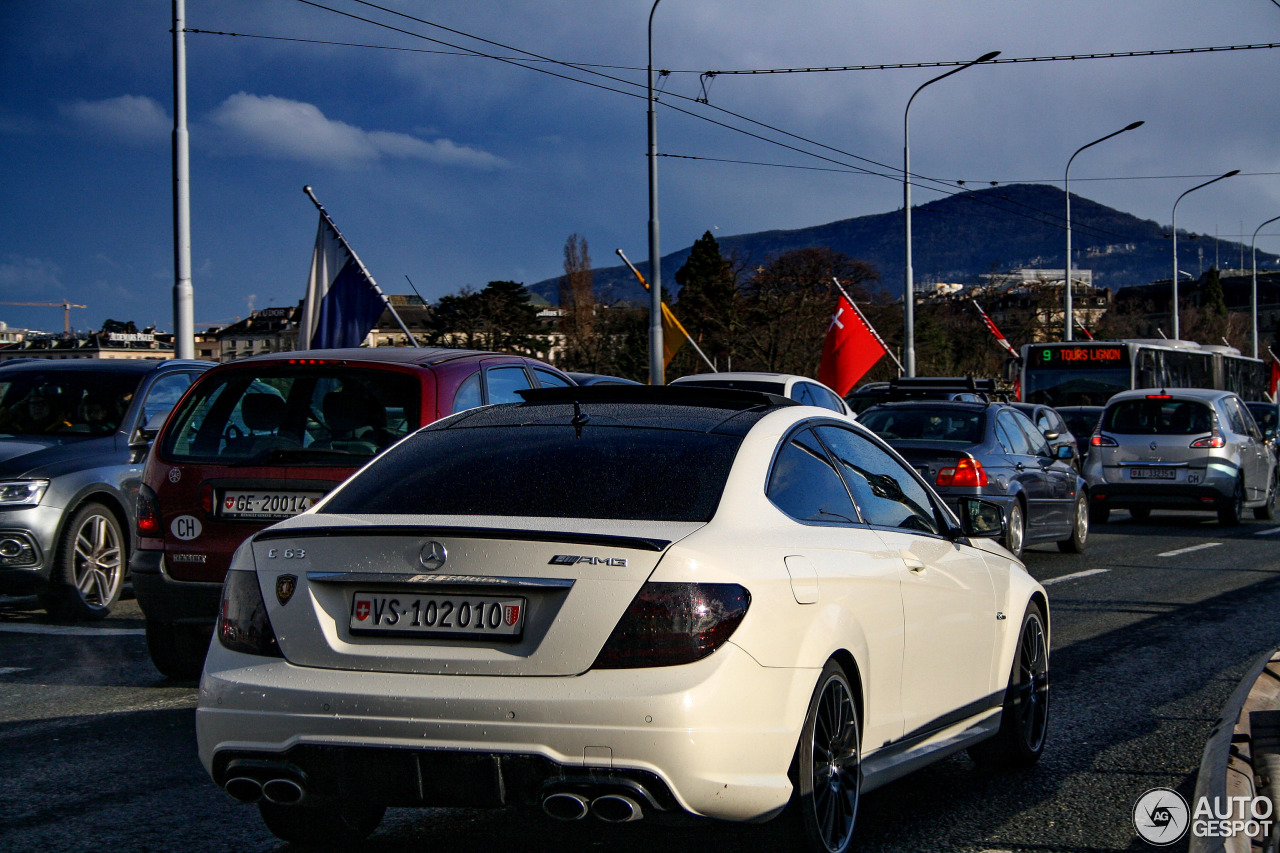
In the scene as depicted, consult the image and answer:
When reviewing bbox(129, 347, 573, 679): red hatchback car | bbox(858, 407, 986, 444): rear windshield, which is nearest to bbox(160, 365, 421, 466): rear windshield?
bbox(129, 347, 573, 679): red hatchback car

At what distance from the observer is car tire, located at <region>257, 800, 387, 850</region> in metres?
4.45

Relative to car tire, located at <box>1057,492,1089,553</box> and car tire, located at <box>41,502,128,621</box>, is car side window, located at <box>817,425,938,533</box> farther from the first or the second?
car tire, located at <box>1057,492,1089,553</box>

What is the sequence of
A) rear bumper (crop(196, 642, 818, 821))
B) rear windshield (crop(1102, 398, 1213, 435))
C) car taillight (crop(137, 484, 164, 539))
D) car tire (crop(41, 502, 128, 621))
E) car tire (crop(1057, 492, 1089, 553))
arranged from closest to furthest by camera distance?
rear bumper (crop(196, 642, 818, 821)) < car taillight (crop(137, 484, 164, 539)) < car tire (crop(41, 502, 128, 621)) < car tire (crop(1057, 492, 1089, 553)) < rear windshield (crop(1102, 398, 1213, 435))

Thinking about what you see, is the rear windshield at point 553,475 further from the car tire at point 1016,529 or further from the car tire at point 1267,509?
the car tire at point 1267,509

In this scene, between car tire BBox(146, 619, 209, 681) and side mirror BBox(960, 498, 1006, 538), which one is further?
car tire BBox(146, 619, 209, 681)

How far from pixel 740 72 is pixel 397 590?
24.2 metres

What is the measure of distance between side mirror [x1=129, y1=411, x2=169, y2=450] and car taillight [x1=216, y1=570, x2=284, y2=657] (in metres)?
4.28

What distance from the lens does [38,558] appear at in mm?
9523

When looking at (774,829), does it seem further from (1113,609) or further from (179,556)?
(1113,609)

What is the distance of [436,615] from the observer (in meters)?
3.80

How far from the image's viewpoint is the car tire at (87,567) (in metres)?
9.70

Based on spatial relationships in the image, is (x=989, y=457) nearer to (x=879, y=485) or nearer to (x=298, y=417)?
(x=298, y=417)

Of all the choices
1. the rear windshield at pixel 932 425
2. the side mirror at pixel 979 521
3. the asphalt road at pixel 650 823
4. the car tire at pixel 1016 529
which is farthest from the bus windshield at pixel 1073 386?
the side mirror at pixel 979 521

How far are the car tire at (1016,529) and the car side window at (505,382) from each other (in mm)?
6182
